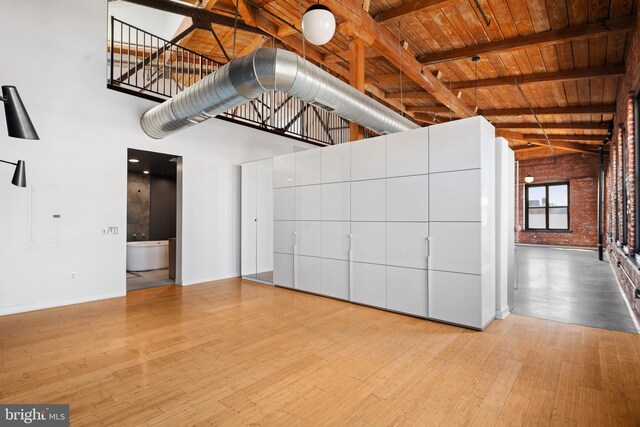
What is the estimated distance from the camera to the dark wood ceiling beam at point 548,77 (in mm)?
5520

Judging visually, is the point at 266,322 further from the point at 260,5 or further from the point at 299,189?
the point at 260,5

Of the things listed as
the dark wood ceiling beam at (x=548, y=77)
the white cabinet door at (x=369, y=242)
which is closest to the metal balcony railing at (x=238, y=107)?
the dark wood ceiling beam at (x=548, y=77)

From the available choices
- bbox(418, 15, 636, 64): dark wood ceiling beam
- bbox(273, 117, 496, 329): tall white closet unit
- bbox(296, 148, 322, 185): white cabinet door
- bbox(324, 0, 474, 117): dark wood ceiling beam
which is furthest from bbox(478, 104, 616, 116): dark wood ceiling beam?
bbox(296, 148, 322, 185): white cabinet door

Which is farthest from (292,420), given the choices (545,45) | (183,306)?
(545,45)

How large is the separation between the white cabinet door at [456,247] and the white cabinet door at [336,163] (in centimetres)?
167

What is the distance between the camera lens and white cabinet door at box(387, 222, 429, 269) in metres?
4.20

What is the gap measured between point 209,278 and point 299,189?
9.15 ft

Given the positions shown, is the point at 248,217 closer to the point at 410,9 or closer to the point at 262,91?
the point at 262,91

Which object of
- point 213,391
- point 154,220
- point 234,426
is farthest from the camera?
point 154,220

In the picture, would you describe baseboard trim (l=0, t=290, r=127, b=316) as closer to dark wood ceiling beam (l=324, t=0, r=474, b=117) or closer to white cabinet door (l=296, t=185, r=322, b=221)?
white cabinet door (l=296, t=185, r=322, b=221)

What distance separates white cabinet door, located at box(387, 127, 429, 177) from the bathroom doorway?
4183 millimetres

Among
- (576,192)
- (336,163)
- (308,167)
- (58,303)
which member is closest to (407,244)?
(336,163)

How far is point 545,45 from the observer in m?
5.05

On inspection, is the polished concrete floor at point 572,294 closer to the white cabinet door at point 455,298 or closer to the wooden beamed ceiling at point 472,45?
the white cabinet door at point 455,298
